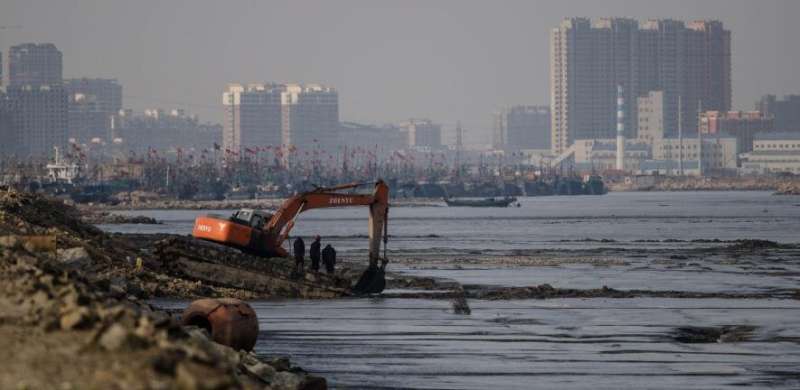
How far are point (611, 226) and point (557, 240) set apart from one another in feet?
118

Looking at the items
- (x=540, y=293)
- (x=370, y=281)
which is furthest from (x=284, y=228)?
(x=540, y=293)

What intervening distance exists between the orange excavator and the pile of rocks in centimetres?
3064

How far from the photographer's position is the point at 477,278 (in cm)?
6881

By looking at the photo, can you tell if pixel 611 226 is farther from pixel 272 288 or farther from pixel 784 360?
pixel 784 360

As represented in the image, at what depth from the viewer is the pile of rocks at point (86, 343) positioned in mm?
17953

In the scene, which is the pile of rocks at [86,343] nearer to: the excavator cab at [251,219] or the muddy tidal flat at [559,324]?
the muddy tidal flat at [559,324]

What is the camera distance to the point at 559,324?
46.8 metres

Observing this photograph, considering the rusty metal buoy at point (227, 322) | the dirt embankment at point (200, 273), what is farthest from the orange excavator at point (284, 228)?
the rusty metal buoy at point (227, 322)

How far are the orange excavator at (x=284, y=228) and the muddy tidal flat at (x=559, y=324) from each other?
4.97 feet

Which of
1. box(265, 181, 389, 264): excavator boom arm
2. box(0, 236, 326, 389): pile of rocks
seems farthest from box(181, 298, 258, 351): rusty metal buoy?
box(265, 181, 389, 264): excavator boom arm

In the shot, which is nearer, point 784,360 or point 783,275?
point 784,360

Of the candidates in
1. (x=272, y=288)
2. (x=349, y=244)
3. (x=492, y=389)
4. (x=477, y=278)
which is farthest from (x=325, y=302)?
(x=349, y=244)

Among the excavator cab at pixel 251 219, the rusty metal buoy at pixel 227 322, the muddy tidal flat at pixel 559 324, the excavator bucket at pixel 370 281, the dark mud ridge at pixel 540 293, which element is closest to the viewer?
the muddy tidal flat at pixel 559 324

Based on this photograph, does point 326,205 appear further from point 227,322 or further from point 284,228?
point 227,322
